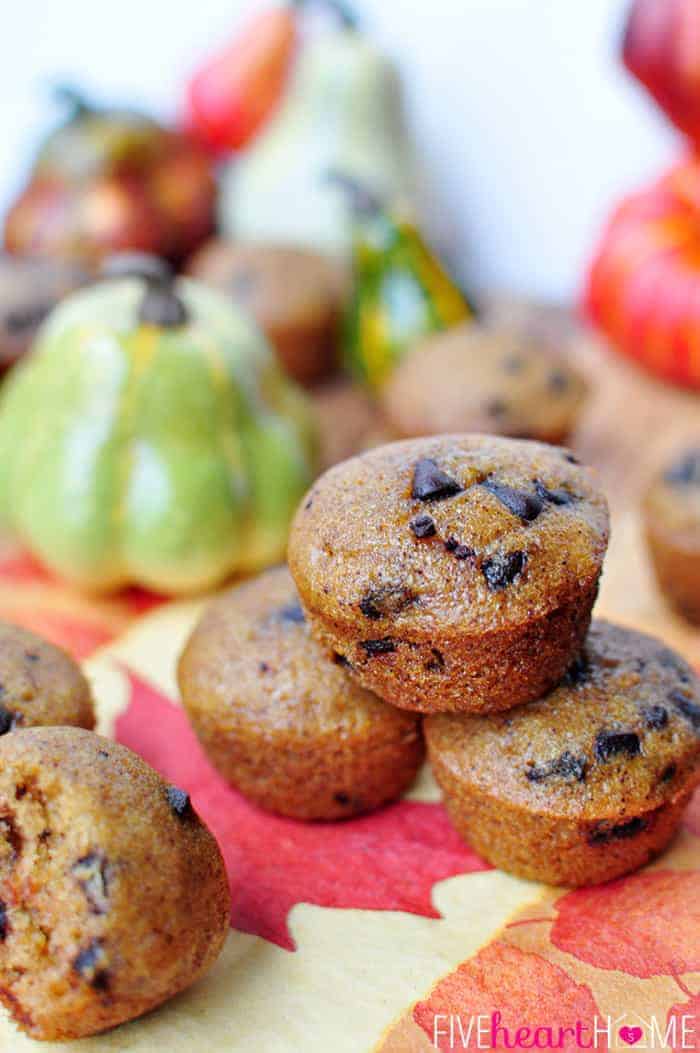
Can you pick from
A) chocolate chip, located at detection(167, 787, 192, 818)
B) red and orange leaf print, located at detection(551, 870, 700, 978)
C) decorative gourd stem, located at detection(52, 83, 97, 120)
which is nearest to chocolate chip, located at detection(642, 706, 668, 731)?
red and orange leaf print, located at detection(551, 870, 700, 978)

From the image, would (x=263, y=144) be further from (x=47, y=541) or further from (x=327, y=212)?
(x=47, y=541)

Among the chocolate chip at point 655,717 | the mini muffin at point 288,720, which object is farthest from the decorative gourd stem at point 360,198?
the chocolate chip at point 655,717

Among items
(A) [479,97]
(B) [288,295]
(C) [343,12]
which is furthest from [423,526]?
(A) [479,97]

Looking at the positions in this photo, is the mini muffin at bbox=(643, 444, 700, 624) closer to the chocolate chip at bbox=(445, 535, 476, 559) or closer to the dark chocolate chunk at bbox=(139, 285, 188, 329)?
the chocolate chip at bbox=(445, 535, 476, 559)

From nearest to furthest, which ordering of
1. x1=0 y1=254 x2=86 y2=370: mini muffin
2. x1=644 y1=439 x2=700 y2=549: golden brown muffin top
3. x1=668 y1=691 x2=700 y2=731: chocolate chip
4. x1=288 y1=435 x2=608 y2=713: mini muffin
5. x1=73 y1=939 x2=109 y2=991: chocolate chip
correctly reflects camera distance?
x1=73 y1=939 x2=109 y2=991: chocolate chip
x1=288 y1=435 x2=608 y2=713: mini muffin
x1=668 y1=691 x2=700 y2=731: chocolate chip
x1=644 y1=439 x2=700 y2=549: golden brown muffin top
x1=0 y1=254 x2=86 y2=370: mini muffin

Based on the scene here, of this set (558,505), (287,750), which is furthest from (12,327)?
(558,505)

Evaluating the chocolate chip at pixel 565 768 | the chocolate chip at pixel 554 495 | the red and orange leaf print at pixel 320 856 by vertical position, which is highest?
the chocolate chip at pixel 554 495

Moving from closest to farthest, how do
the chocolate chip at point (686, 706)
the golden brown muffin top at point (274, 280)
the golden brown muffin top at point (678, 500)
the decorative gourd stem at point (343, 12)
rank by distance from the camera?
the chocolate chip at point (686, 706) < the golden brown muffin top at point (678, 500) < the golden brown muffin top at point (274, 280) < the decorative gourd stem at point (343, 12)

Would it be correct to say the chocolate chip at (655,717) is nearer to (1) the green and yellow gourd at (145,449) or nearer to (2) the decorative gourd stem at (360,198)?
(1) the green and yellow gourd at (145,449)
